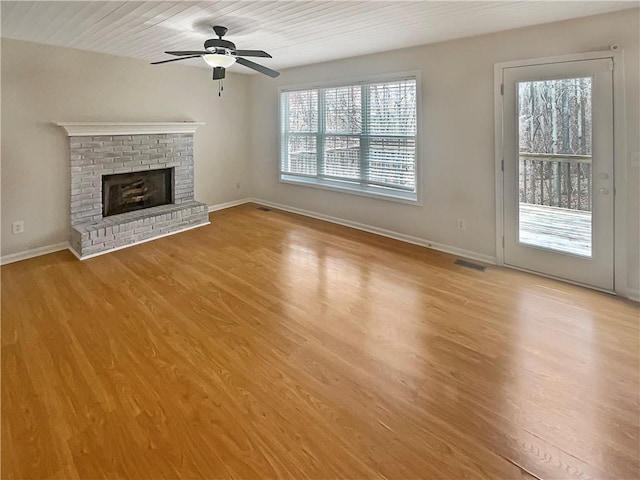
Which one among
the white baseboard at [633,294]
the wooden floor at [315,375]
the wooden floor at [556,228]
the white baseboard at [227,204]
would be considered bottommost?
the wooden floor at [315,375]

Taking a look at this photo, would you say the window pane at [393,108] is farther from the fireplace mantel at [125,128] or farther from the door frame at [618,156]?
the fireplace mantel at [125,128]

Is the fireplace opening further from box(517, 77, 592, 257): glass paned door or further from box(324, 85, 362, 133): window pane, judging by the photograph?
box(517, 77, 592, 257): glass paned door

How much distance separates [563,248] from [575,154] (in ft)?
2.92

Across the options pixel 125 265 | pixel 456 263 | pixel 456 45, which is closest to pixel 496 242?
pixel 456 263

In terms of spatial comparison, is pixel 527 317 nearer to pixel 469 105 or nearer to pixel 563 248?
pixel 563 248

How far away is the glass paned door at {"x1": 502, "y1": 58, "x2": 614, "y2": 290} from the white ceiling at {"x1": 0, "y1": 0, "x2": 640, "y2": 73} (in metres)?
0.56

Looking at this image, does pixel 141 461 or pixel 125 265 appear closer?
pixel 141 461

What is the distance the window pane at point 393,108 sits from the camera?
180 inches

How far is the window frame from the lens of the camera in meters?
4.52

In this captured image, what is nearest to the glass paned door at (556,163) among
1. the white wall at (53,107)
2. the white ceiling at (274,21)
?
the white ceiling at (274,21)

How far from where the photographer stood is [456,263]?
4.09 m

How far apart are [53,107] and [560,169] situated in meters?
5.61

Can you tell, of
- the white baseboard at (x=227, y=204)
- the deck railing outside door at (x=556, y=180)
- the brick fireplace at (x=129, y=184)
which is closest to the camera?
the deck railing outside door at (x=556, y=180)

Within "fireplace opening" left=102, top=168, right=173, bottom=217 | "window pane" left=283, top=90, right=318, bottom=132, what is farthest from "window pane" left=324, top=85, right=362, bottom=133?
"fireplace opening" left=102, top=168, right=173, bottom=217
